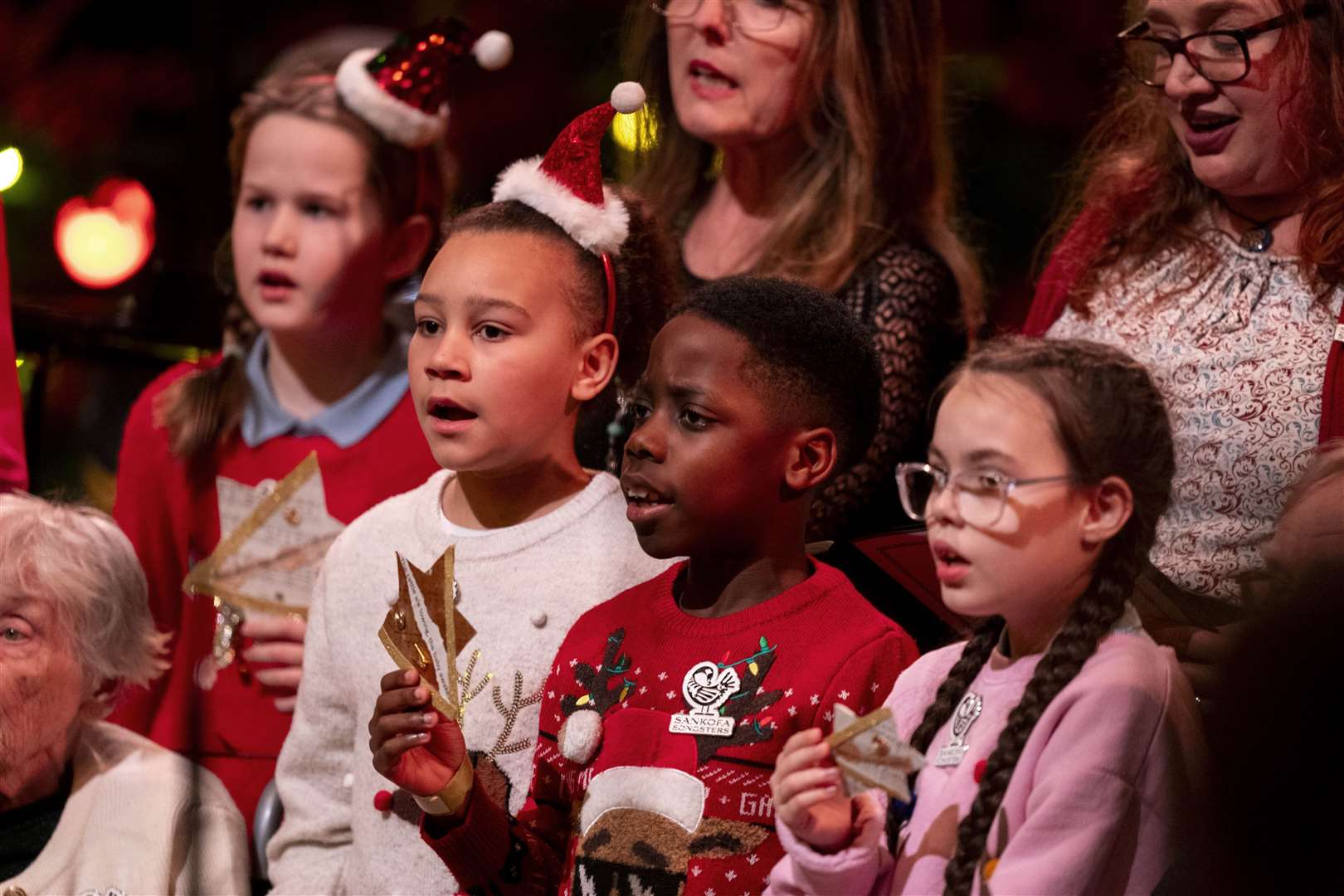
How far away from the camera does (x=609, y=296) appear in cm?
235

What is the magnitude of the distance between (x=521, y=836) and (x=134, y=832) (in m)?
0.64

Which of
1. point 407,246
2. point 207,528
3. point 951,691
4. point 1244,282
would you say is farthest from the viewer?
point 407,246

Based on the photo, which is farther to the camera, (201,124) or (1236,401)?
(201,124)

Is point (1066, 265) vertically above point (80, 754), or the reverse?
point (1066, 265)

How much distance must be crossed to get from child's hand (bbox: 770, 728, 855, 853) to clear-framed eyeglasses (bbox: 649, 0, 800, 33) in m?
1.41

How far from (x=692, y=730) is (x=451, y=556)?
339 mm

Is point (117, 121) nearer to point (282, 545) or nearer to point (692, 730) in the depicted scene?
point (282, 545)

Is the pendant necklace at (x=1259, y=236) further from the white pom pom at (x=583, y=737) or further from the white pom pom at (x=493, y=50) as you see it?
the white pom pom at (x=493, y=50)

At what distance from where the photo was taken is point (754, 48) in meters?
→ 2.82

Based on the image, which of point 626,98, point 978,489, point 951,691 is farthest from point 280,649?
point 978,489

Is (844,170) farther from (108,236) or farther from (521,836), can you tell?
(108,236)

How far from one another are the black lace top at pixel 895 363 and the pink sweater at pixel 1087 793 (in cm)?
85

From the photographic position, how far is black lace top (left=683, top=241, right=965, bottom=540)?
2645 millimetres

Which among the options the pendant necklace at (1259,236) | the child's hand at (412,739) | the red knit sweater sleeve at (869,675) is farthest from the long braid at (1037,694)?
the pendant necklace at (1259,236)
